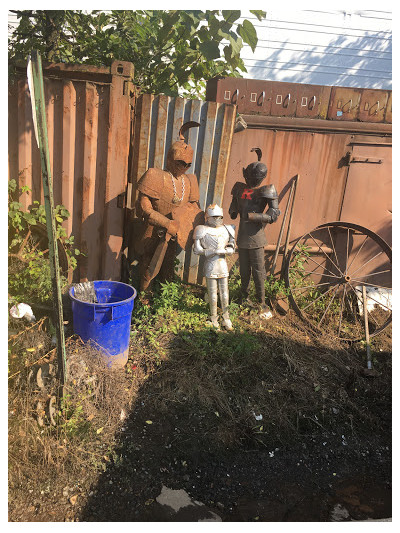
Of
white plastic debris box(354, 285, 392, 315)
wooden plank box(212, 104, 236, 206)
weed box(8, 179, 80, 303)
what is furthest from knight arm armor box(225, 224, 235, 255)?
white plastic debris box(354, 285, 392, 315)

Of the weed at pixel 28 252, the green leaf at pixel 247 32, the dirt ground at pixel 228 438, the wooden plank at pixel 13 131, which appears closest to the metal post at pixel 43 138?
the dirt ground at pixel 228 438

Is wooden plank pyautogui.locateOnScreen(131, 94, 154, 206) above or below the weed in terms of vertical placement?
above

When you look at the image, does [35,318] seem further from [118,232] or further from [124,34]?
[124,34]

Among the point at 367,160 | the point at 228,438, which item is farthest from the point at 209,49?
the point at 228,438

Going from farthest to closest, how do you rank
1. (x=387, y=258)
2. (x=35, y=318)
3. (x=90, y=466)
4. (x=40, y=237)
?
1. (x=387, y=258)
2. (x=40, y=237)
3. (x=35, y=318)
4. (x=90, y=466)

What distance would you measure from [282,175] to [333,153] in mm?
717

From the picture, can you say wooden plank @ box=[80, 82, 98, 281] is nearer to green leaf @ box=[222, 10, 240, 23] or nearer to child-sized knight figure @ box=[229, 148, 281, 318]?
child-sized knight figure @ box=[229, 148, 281, 318]

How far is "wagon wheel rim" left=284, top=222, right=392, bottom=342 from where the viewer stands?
187 inches

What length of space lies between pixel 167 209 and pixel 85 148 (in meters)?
1.20

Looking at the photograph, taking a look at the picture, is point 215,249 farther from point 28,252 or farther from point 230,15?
point 230,15

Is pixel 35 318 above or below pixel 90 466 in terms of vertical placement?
above

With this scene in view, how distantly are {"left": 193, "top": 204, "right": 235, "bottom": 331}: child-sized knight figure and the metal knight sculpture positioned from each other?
17 centimetres

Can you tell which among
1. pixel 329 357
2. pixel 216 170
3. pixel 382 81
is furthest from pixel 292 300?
pixel 382 81

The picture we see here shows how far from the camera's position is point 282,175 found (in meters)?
4.93
